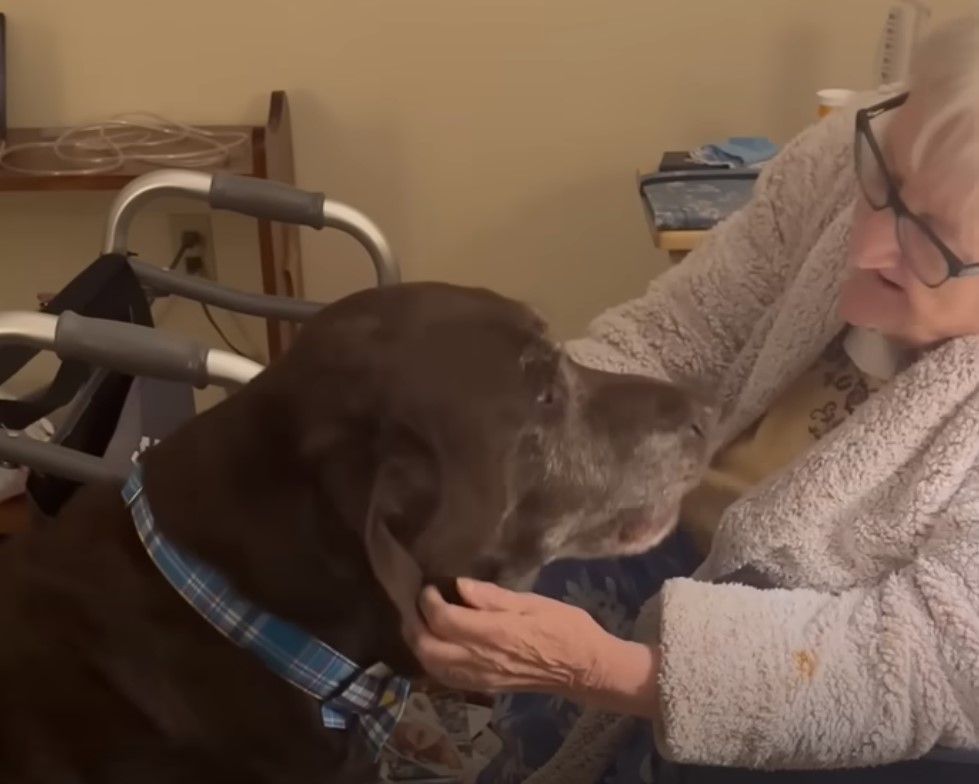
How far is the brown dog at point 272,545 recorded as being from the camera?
97cm

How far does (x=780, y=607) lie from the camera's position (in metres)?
1.20

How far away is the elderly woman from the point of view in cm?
113

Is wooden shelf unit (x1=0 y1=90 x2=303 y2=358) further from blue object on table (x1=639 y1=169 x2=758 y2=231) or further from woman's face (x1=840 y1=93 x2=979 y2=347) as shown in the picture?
woman's face (x1=840 y1=93 x2=979 y2=347)

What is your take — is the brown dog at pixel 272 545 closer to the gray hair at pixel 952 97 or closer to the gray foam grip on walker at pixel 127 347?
the gray foam grip on walker at pixel 127 347

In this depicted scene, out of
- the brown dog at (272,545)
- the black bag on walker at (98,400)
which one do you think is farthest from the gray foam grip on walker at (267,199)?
the brown dog at (272,545)

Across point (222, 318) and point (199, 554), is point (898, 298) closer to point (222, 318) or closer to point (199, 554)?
point (199, 554)

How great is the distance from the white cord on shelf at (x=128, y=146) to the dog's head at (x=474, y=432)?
1.20 m

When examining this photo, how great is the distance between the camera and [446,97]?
2.33m

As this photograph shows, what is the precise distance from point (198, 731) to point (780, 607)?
55 centimetres

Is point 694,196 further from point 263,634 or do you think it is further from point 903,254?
point 263,634

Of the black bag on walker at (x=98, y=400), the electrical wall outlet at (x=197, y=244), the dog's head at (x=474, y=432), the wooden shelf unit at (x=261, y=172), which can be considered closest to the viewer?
the dog's head at (x=474, y=432)

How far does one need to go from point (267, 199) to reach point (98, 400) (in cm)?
31

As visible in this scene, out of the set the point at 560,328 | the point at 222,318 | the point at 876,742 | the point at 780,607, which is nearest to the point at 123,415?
the point at 780,607

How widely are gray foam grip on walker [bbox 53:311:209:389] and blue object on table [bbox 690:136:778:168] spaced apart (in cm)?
124
